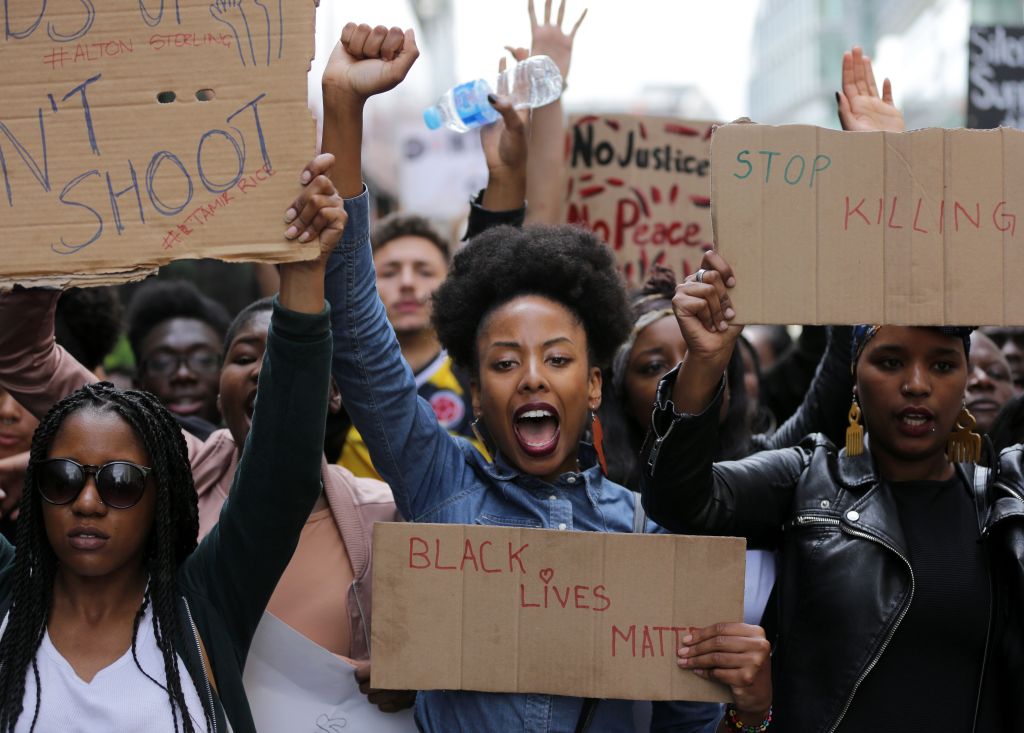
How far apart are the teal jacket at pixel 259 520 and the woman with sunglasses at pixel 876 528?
0.71 meters

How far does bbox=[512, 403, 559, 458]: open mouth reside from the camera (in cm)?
281

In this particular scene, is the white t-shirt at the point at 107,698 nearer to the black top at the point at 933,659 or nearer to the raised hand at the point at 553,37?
the black top at the point at 933,659

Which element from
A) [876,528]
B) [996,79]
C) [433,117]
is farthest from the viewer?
[996,79]

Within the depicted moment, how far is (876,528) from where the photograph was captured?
277cm

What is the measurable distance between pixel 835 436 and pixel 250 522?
6.13 feet

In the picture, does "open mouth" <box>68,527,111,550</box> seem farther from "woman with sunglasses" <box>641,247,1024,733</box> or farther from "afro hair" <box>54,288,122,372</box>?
"afro hair" <box>54,288,122,372</box>

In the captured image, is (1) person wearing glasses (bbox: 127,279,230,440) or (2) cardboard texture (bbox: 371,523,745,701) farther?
(1) person wearing glasses (bbox: 127,279,230,440)

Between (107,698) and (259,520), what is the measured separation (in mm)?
444

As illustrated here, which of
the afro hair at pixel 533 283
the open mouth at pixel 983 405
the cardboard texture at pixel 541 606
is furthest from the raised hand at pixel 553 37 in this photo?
the cardboard texture at pixel 541 606

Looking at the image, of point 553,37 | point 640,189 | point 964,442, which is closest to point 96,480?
point 964,442

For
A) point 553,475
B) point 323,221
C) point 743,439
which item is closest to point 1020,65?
point 743,439

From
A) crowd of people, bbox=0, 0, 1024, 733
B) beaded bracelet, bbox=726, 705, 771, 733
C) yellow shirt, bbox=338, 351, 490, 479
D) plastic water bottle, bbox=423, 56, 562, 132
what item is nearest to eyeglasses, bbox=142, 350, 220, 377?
yellow shirt, bbox=338, 351, 490, 479

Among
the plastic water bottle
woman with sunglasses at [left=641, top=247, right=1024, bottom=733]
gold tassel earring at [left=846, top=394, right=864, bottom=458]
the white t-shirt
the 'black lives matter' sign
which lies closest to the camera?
the white t-shirt

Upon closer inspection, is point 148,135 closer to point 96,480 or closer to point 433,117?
point 96,480
